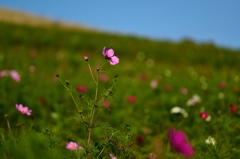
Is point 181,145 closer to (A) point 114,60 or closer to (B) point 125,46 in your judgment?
(A) point 114,60

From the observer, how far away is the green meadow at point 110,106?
5.07 feet

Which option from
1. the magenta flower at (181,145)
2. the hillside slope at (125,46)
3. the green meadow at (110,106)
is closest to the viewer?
the magenta flower at (181,145)

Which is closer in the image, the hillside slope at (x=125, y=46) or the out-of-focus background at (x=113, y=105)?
the out-of-focus background at (x=113, y=105)

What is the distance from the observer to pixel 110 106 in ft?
13.2

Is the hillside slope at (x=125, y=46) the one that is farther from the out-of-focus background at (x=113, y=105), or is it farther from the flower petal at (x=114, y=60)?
the flower petal at (x=114, y=60)

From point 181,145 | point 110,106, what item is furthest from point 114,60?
point 110,106

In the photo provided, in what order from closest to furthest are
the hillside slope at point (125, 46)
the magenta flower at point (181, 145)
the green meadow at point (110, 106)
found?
the magenta flower at point (181, 145), the green meadow at point (110, 106), the hillside slope at point (125, 46)

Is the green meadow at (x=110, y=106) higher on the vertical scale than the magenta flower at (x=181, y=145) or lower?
lower

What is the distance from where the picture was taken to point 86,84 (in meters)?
4.90

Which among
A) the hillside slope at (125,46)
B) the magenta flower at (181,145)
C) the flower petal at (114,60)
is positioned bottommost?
the hillside slope at (125,46)

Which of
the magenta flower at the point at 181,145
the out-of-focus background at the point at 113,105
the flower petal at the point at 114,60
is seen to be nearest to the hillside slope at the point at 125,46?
the out-of-focus background at the point at 113,105

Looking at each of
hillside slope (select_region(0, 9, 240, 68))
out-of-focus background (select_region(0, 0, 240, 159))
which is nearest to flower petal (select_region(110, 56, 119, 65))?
out-of-focus background (select_region(0, 0, 240, 159))

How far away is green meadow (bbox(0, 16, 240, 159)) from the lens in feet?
5.07

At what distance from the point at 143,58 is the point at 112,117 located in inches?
269
